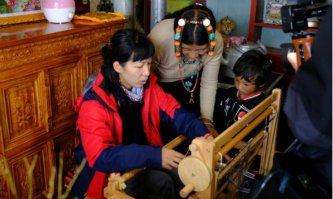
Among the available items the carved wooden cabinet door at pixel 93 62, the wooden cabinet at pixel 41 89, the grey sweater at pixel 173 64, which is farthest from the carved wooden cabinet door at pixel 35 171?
the grey sweater at pixel 173 64

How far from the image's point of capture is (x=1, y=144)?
177cm

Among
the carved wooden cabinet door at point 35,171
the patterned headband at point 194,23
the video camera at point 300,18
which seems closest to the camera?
the video camera at point 300,18

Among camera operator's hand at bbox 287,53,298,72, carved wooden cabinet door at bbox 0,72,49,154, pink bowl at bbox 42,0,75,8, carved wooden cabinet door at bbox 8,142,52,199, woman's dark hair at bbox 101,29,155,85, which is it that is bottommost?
carved wooden cabinet door at bbox 8,142,52,199

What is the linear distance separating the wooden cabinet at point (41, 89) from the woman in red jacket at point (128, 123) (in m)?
0.33

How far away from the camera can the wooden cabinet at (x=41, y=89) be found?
175cm

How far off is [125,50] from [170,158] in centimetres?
52

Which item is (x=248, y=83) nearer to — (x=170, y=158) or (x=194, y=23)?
(x=194, y=23)

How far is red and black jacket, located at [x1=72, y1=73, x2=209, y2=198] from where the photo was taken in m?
1.40

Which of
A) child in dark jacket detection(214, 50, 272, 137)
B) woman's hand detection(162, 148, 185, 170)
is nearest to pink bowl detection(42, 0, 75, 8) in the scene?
child in dark jacket detection(214, 50, 272, 137)

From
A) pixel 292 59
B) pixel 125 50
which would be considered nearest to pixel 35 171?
pixel 125 50

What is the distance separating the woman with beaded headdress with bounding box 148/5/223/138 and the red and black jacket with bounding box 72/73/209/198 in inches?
9.2

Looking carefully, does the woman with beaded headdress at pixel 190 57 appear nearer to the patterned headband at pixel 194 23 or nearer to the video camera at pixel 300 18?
the patterned headband at pixel 194 23

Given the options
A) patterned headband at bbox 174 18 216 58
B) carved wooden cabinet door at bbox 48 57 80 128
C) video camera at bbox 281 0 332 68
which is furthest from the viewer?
carved wooden cabinet door at bbox 48 57 80 128

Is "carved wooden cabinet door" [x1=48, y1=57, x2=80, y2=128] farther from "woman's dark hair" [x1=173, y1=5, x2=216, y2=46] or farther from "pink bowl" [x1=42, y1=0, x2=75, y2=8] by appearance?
"woman's dark hair" [x1=173, y1=5, x2=216, y2=46]
